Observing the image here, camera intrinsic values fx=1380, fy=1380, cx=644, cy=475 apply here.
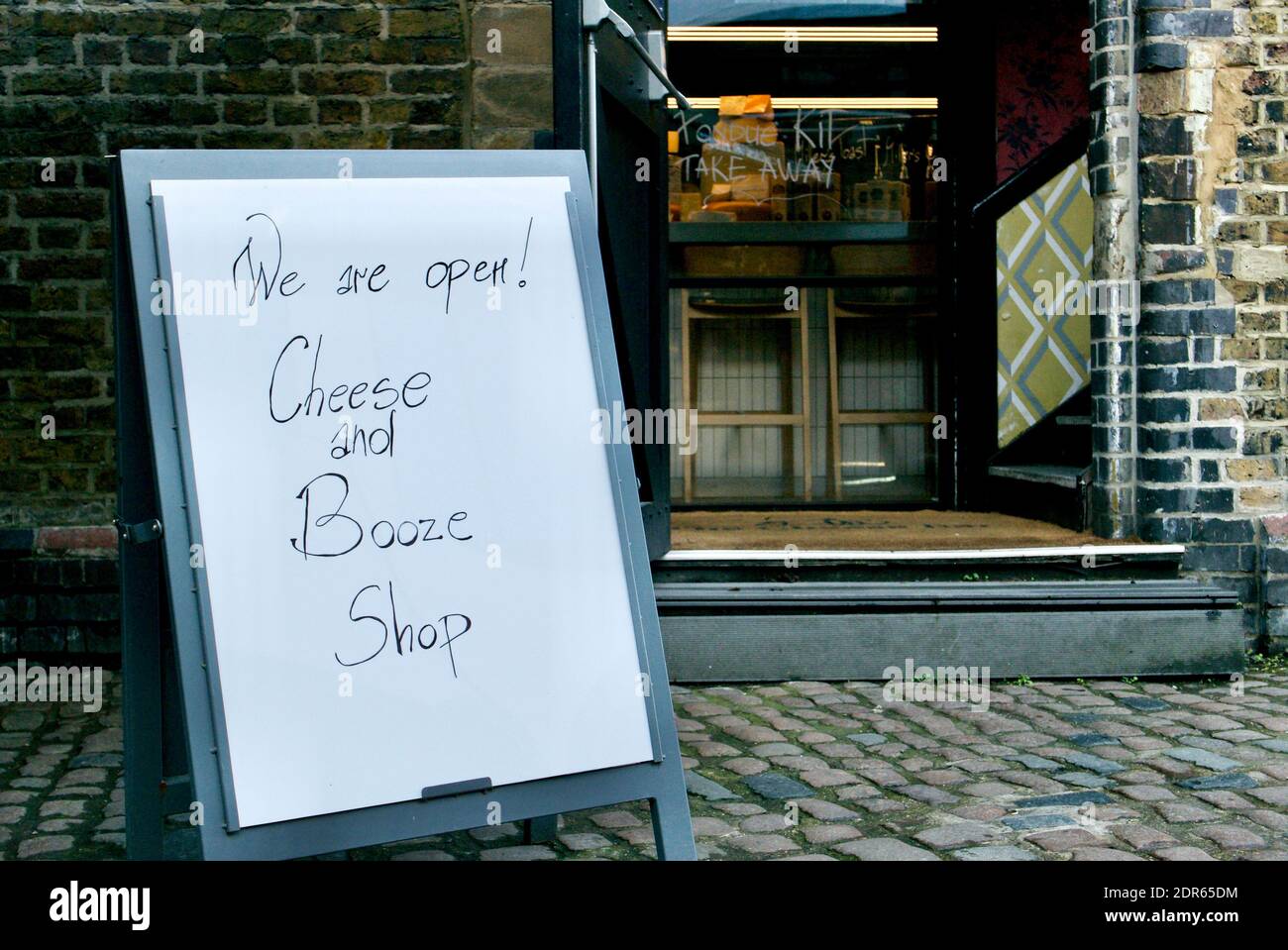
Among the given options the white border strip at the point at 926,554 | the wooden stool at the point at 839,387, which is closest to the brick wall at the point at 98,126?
the white border strip at the point at 926,554

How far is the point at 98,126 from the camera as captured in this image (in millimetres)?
5430

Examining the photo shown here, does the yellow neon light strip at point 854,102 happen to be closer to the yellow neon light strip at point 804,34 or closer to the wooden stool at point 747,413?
the yellow neon light strip at point 804,34

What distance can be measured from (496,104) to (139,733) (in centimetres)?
261

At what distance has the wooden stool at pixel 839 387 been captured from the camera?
7.50 m

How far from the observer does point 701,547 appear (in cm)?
567

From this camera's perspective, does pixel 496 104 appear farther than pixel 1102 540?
No

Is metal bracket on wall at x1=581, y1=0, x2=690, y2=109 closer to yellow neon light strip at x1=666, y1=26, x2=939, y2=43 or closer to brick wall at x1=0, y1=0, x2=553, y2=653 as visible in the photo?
brick wall at x1=0, y1=0, x2=553, y2=653

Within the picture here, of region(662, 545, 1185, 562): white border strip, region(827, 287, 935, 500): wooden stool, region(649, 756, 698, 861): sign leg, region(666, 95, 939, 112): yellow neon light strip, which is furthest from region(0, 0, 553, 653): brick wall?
region(649, 756, 698, 861): sign leg

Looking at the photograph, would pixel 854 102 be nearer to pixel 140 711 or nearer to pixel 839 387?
pixel 839 387

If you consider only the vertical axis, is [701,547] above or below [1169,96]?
below

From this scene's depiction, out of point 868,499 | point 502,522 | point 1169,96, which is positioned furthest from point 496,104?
point 868,499

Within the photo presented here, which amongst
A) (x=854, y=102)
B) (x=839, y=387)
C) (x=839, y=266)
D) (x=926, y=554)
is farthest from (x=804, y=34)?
(x=926, y=554)
